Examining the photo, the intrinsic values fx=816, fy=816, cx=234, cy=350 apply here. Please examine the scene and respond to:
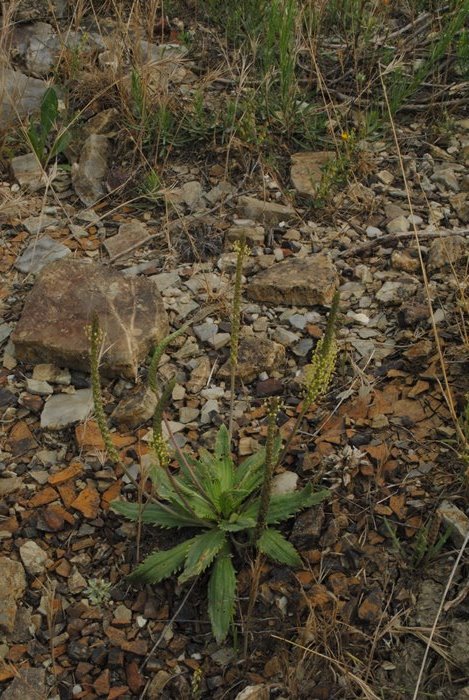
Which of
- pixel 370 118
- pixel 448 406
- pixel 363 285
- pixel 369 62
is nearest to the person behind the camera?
pixel 448 406

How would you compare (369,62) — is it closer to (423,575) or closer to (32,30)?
(32,30)

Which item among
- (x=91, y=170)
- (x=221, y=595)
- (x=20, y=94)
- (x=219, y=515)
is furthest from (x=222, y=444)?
(x=20, y=94)

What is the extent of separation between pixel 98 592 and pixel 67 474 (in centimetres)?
51

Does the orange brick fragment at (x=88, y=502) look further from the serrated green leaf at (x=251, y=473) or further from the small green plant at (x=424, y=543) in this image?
the small green plant at (x=424, y=543)

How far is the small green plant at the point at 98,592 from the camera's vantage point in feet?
9.07

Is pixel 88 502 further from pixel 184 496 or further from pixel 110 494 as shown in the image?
pixel 184 496

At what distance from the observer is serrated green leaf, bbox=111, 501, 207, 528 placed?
112 inches

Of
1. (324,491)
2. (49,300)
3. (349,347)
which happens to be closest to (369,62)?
(349,347)

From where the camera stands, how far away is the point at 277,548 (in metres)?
2.72

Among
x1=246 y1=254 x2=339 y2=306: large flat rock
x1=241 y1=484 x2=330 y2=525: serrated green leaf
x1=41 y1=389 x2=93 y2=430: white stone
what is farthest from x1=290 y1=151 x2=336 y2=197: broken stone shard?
x1=241 y1=484 x2=330 y2=525: serrated green leaf

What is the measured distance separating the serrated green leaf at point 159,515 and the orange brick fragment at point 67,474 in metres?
0.30

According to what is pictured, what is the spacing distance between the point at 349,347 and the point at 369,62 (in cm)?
210

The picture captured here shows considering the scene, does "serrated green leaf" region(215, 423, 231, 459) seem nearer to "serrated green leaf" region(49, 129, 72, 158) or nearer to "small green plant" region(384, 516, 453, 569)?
"small green plant" region(384, 516, 453, 569)

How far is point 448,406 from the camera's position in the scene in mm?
3076
